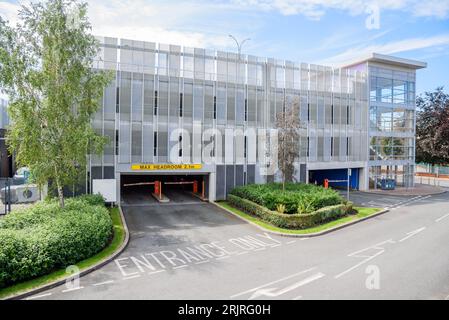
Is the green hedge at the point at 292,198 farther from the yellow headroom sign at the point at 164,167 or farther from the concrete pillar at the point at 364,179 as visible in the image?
the concrete pillar at the point at 364,179

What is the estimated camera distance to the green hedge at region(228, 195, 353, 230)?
1992 cm

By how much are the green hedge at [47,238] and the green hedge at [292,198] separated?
10.4 meters

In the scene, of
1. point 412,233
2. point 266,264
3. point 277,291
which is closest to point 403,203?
point 412,233

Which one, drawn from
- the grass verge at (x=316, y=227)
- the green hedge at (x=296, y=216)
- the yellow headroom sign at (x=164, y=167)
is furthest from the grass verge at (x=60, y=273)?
the green hedge at (x=296, y=216)

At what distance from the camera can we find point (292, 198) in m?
21.8

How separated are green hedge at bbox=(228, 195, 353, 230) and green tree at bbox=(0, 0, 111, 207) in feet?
35.8

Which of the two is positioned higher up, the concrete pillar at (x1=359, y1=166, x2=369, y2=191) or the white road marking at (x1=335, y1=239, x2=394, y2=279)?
the concrete pillar at (x1=359, y1=166, x2=369, y2=191)

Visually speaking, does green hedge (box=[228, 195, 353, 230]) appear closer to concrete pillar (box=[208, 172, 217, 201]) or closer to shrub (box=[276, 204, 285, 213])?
shrub (box=[276, 204, 285, 213])

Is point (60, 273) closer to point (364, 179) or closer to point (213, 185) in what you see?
point (213, 185)

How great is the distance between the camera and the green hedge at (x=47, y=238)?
1148 centimetres

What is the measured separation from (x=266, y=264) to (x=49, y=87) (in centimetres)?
1383

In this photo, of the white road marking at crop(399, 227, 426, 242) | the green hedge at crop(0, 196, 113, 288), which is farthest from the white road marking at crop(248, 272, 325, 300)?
the white road marking at crop(399, 227, 426, 242)

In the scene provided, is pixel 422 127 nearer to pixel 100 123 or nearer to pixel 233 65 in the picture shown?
pixel 233 65

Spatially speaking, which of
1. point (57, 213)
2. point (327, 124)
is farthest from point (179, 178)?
point (57, 213)
